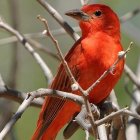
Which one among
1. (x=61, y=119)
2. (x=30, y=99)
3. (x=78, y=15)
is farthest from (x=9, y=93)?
(x=78, y=15)

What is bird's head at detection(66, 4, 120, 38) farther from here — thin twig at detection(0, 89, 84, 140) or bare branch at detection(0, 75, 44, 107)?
thin twig at detection(0, 89, 84, 140)

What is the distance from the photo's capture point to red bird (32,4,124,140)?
4844mm

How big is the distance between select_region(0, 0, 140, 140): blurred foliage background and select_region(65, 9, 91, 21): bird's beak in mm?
1356

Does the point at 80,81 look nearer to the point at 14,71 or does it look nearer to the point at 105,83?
the point at 105,83

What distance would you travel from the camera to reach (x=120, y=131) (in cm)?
432

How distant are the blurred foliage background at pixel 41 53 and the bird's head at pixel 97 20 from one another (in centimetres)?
124

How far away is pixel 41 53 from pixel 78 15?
318 centimetres

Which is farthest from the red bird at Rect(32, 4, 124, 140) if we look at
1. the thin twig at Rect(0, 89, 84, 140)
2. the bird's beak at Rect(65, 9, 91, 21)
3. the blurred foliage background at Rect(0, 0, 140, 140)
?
the blurred foliage background at Rect(0, 0, 140, 140)

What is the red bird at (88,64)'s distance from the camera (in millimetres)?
4844

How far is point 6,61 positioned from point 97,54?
371 centimetres

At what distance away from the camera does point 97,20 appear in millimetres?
5312

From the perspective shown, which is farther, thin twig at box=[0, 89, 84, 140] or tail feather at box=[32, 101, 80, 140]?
tail feather at box=[32, 101, 80, 140]

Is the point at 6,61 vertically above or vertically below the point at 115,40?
below

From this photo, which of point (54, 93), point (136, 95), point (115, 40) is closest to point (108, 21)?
point (115, 40)
